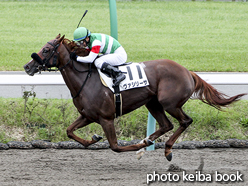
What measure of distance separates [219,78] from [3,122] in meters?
3.77

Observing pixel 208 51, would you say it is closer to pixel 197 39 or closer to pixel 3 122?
pixel 197 39

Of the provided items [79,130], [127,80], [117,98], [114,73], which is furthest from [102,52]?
[79,130]

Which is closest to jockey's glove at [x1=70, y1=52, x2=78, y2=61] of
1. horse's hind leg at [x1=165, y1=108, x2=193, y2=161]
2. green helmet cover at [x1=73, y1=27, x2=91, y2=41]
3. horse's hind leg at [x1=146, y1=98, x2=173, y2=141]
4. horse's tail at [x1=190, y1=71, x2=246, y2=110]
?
green helmet cover at [x1=73, y1=27, x2=91, y2=41]

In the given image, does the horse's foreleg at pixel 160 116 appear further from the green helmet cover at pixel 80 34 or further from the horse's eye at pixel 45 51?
the horse's eye at pixel 45 51

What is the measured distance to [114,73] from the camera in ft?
16.5

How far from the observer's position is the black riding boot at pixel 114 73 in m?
5.02

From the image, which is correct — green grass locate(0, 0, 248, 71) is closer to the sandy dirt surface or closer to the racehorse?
the sandy dirt surface

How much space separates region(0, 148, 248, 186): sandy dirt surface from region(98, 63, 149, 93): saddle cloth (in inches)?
43.2

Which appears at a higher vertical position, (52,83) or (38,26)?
(52,83)

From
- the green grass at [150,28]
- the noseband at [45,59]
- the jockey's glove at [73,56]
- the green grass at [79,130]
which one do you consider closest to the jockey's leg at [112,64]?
the jockey's glove at [73,56]

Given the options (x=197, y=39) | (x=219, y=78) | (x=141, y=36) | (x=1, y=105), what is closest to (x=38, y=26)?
(x=141, y=36)

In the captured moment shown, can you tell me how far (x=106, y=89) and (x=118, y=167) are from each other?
1.08 m

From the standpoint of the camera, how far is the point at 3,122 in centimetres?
667

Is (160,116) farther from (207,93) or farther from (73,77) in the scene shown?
(73,77)
